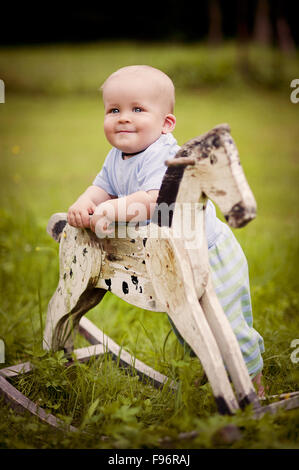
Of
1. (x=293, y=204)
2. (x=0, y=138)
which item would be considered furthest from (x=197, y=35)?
(x=293, y=204)

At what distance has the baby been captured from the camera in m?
1.61

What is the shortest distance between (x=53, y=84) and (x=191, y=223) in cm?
1092

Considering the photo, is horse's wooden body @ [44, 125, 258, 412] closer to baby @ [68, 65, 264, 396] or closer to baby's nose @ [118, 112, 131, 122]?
baby @ [68, 65, 264, 396]

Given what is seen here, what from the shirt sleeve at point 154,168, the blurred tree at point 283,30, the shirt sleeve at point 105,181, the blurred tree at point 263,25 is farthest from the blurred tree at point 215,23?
the shirt sleeve at point 154,168

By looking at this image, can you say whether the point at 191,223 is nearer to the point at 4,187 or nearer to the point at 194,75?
the point at 4,187

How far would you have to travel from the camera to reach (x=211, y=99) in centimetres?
1031

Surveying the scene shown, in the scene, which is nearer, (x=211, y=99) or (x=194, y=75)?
(x=211, y=99)

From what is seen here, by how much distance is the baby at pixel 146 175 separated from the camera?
5.27ft

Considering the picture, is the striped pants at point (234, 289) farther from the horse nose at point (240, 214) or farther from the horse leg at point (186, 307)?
the horse nose at point (240, 214)

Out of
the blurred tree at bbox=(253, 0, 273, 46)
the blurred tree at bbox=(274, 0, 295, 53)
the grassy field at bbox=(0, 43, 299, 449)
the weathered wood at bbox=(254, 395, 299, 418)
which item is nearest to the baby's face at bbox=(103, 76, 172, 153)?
the grassy field at bbox=(0, 43, 299, 449)

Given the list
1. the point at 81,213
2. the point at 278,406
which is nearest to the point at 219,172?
the point at 81,213

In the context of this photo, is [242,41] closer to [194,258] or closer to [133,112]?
[133,112]

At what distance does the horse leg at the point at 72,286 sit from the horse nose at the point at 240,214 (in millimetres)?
556
